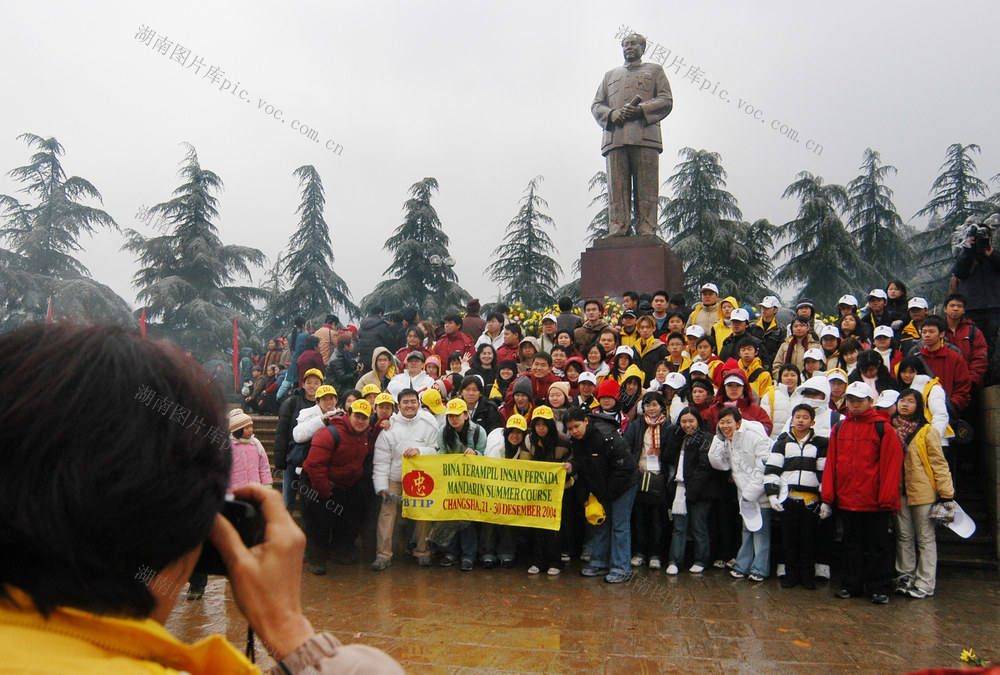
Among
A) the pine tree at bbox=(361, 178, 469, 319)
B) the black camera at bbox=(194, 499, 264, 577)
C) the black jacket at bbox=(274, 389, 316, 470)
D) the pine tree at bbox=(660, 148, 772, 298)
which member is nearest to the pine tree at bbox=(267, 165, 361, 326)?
the pine tree at bbox=(361, 178, 469, 319)

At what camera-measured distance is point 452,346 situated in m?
12.3

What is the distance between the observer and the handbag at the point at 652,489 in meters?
8.13

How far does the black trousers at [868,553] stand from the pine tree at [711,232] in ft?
62.0

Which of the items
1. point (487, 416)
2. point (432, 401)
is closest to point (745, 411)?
point (487, 416)

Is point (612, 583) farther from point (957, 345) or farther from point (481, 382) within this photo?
point (957, 345)

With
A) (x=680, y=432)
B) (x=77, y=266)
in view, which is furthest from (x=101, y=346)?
(x=77, y=266)

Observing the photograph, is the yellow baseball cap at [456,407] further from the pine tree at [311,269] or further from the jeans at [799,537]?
the pine tree at [311,269]

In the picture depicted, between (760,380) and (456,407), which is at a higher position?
(760,380)

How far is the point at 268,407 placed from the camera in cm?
1467

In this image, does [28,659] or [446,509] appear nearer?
[28,659]

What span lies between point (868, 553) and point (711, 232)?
20.4 metres

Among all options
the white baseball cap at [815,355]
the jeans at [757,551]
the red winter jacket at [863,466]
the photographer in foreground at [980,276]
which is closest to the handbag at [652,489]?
the jeans at [757,551]

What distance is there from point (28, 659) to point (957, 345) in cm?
1047

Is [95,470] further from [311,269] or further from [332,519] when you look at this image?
[311,269]
